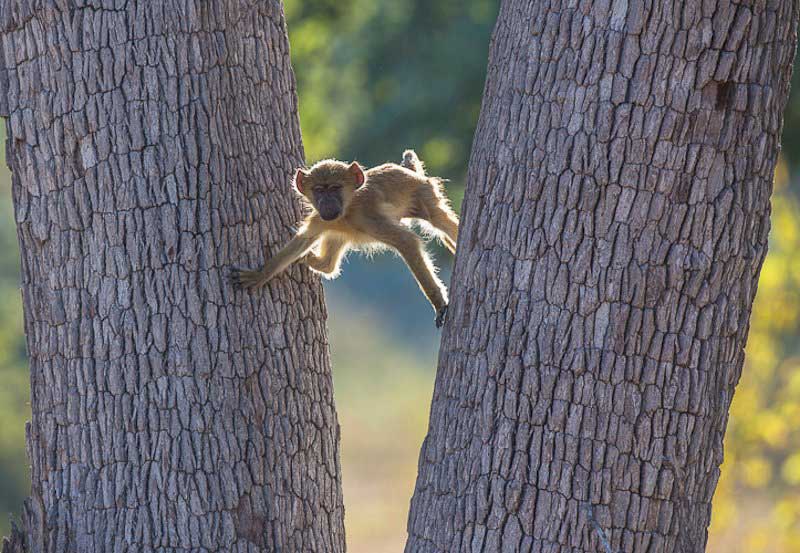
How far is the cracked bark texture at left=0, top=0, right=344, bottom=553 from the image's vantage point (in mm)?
3455

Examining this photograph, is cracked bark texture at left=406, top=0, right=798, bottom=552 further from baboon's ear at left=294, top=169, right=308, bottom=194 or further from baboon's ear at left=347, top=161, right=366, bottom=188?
baboon's ear at left=347, top=161, right=366, bottom=188

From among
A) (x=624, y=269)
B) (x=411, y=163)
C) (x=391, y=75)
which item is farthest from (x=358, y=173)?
(x=391, y=75)

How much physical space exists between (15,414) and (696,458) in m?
11.1

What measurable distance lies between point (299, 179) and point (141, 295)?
2.90 feet

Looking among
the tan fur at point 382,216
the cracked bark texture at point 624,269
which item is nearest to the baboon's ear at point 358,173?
the tan fur at point 382,216

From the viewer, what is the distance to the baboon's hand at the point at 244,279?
3576 mm

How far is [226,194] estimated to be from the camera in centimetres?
362

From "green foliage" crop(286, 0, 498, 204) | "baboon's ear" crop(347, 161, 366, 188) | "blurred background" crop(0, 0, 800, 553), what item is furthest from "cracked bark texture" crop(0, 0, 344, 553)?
"green foliage" crop(286, 0, 498, 204)

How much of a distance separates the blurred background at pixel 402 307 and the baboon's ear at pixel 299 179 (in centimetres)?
459

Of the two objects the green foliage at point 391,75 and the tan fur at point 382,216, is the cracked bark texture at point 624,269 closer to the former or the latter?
the tan fur at point 382,216

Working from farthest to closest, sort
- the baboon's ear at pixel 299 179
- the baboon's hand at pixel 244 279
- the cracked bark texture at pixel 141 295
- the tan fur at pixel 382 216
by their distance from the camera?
the tan fur at pixel 382 216 < the baboon's ear at pixel 299 179 < the baboon's hand at pixel 244 279 < the cracked bark texture at pixel 141 295

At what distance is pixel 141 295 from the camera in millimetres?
3473

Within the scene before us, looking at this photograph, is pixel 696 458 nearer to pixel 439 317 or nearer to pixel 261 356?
pixel 261 356

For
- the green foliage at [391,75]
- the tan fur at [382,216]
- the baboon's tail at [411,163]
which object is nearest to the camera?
the tan fur at [382,216]
